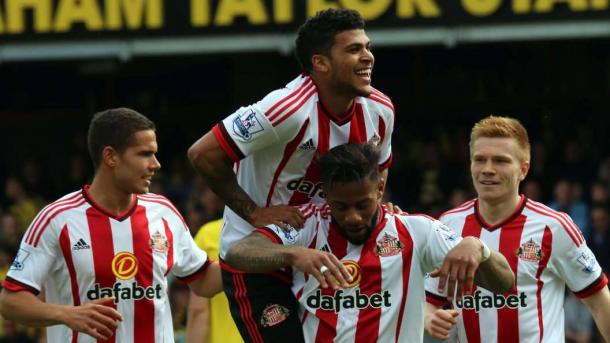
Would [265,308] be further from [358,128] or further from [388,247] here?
[358,128]

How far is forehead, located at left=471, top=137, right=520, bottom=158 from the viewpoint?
732 cm

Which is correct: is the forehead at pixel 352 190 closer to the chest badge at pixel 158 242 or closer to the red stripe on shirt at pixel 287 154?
the red stripe on shirt at pixel 287 154

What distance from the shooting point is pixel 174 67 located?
701 inches

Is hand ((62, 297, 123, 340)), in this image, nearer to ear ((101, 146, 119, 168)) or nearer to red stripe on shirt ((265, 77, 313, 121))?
ear ((101, 146, 119, 168))

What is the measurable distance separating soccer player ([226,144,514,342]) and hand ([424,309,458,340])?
287 mm

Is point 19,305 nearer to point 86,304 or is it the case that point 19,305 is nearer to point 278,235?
point 86,304

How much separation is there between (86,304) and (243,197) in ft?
2.82

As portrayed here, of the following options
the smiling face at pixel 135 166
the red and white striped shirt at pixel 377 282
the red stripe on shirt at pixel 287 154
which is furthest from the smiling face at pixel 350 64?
the smiling face at pixel 135 166

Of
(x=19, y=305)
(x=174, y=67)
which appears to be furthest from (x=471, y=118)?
(x=19, y=305)

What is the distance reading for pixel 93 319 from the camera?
657 centimetres

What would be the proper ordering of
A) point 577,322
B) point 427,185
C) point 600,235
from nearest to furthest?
point 577,322, point 600,235, point 427,185

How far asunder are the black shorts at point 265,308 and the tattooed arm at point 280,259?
0.18 m

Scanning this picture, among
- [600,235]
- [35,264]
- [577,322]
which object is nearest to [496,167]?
[35,264]

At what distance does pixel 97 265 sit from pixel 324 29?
1511 millimetres
